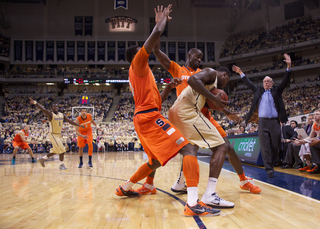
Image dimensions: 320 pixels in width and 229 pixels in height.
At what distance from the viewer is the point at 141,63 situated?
2.94 m

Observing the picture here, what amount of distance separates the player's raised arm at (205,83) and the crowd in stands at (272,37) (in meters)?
28.2

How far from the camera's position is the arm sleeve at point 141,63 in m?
2.87

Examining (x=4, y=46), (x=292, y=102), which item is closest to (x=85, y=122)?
(x=292, y=102)

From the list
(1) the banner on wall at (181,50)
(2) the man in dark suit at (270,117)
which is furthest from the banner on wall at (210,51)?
(2) the man in dark suit at (270,117)

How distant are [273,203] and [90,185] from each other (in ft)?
10.2

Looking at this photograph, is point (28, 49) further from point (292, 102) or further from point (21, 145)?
point (292, 102)

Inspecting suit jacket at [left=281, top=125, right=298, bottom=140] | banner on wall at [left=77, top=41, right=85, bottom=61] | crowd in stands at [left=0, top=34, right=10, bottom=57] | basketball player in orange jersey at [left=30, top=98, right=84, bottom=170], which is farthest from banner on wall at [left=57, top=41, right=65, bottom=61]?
suit jacket at [left=281, top=125, right=298, bottom=140]

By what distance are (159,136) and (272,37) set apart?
104 feet

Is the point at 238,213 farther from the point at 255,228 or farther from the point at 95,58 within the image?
the point at 95,58

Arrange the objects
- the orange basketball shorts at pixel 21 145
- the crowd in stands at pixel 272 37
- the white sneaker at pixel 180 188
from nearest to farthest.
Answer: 1. the white sneaker at pixel 180 188
2. the orange basketball shorts at pixel 21 145
3. the crowd in stands at pixel 272 37

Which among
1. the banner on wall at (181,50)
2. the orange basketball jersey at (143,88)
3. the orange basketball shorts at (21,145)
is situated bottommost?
the orange basketball shorts at (21,145)

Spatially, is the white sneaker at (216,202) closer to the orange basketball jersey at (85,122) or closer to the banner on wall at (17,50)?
the orange basketball jersey at (85,122)

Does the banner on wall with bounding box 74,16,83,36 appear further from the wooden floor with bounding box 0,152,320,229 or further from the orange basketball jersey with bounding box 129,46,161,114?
the orange basketball jersey with bounding box 129,46,161,114

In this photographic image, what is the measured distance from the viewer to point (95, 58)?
1340 inches
